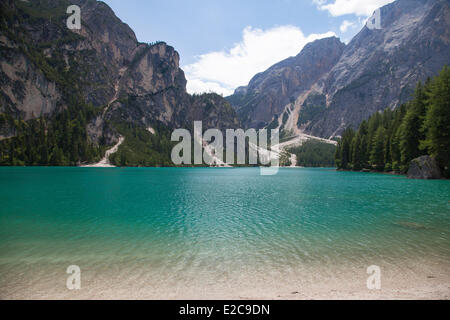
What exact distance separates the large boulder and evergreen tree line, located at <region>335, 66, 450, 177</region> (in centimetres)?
122

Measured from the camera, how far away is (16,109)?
190 meters

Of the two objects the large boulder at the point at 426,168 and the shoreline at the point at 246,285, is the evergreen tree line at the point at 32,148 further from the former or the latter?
the large boulder at the point at 426,168

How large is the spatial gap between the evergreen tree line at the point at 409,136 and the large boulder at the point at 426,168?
122 cm

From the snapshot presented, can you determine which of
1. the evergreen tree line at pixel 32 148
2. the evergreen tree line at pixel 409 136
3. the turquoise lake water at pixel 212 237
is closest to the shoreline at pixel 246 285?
the turquoise lake water at pixel 212 237

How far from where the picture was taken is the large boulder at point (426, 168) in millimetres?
57375

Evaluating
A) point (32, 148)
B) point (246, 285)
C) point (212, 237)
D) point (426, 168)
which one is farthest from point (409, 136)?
point (32, 148)

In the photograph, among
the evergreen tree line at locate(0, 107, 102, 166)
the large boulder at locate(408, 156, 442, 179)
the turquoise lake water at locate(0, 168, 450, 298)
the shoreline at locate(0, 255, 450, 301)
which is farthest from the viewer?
the evergreen tree line at locate(0, 107, 102, 166)

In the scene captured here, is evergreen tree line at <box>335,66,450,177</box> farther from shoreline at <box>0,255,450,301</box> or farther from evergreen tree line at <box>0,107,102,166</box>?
evergreen tree line at <box>0,107,102,166</box>

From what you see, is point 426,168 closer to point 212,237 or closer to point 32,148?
point 212,237

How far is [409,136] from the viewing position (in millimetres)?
65125

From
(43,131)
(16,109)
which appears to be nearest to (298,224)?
(43,131)

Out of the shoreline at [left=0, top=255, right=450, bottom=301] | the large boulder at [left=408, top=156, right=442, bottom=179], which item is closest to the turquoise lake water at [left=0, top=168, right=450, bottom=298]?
the shoreline at [left=0, top=255, right=450, bottom=301]

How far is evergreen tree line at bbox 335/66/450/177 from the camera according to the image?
51.6 metres
